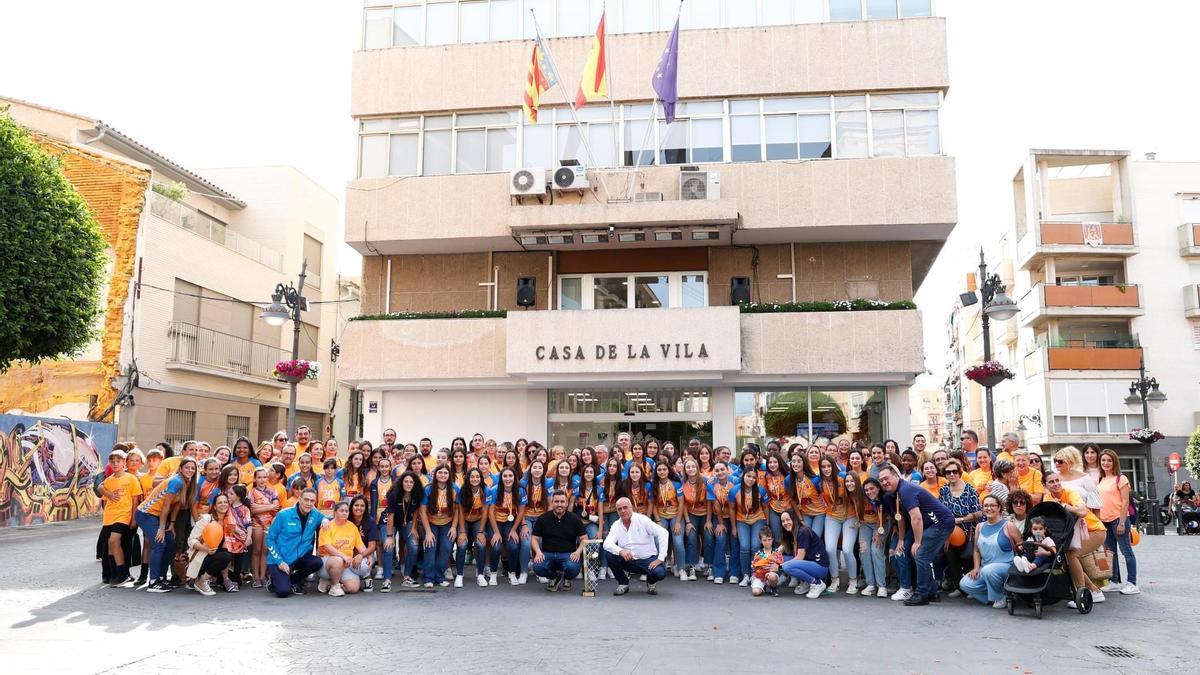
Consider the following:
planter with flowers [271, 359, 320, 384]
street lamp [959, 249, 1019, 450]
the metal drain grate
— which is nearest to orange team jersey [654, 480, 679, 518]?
the metal drain grate

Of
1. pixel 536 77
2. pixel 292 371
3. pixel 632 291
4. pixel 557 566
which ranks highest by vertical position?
pixel 536 77

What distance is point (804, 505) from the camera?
35.8 feet

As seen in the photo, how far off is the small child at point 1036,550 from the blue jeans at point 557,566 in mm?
4997

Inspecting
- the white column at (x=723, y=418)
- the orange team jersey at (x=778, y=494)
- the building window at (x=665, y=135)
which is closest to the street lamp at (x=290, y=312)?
the building window at (x=665, y=135)

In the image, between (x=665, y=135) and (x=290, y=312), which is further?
(x=665, y=135)

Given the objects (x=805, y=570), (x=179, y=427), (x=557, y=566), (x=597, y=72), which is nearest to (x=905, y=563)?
(x=805, y=570)

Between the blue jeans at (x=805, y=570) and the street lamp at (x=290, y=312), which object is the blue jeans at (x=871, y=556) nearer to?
the blue jeans at (x=805, y=570)

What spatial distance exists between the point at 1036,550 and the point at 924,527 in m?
1.18

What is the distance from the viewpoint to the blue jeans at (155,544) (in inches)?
415

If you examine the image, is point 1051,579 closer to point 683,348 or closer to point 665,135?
point 683,348

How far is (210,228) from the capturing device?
92.1ft

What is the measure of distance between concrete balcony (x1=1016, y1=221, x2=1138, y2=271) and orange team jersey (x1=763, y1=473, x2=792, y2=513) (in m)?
35.3

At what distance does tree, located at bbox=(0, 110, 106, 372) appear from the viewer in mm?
17609

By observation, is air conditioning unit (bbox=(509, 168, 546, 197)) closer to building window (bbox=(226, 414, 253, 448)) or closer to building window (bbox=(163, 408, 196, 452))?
building window (bbox=(163, 408, 196, 452))
